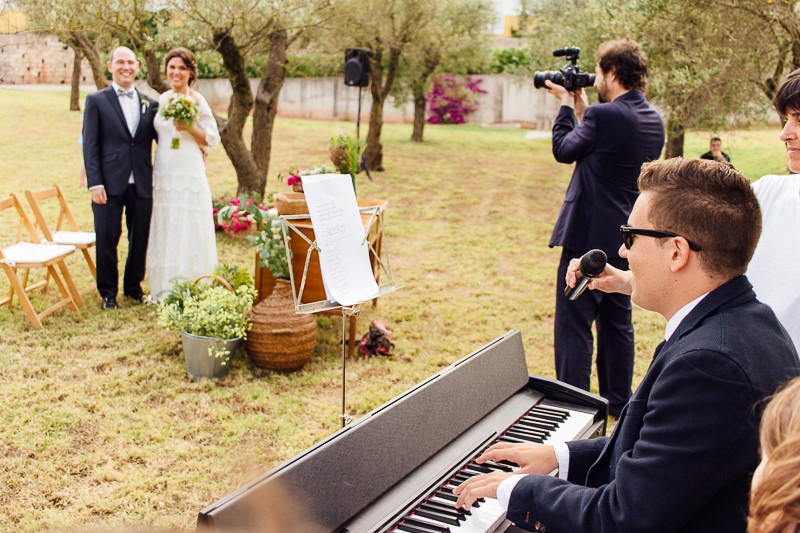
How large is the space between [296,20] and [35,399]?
609cm

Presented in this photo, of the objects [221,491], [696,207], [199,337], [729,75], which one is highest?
[729,75]

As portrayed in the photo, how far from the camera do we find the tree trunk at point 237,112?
928 centimetres

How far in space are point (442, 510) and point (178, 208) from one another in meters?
5.12

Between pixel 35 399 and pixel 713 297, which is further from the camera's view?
pixel 35 399

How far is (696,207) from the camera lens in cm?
188

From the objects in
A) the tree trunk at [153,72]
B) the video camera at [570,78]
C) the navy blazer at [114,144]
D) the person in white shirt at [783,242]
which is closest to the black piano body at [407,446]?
the person in white shirt at [783,242]

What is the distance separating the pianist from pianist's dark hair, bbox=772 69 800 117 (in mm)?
967

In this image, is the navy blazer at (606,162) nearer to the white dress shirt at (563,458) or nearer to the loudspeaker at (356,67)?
the white dress shirt at (563,458)

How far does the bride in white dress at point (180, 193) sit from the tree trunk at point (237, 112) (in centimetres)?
253

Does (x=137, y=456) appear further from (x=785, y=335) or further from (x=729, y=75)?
(x=729, y=75)

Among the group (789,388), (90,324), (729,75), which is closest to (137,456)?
(90,324)

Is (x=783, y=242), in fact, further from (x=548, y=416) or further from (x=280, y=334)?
(x=280, y=334)

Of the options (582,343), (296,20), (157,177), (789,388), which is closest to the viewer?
(789,388)

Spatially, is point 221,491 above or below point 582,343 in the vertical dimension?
below
